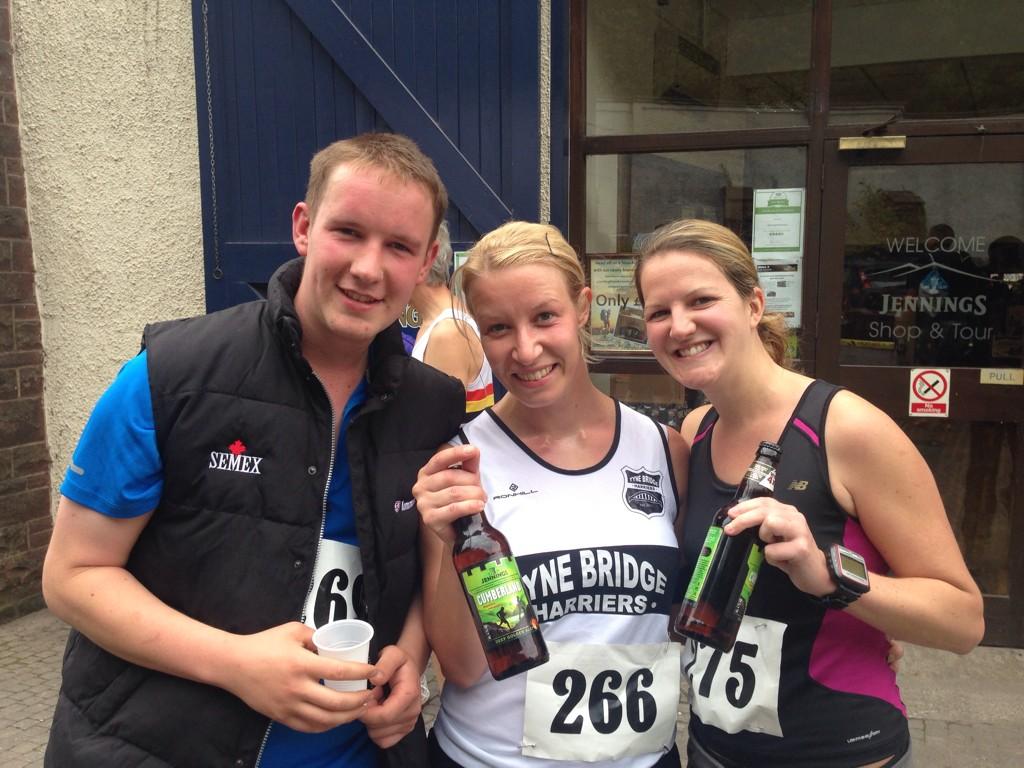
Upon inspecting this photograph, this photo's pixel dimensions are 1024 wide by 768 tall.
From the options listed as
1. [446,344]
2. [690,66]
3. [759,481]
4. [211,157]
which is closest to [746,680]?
[759,481]

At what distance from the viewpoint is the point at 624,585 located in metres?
1.69

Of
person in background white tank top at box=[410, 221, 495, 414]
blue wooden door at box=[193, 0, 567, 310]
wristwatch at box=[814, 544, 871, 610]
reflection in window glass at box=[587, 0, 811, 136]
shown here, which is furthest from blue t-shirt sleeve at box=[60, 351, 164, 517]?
reflection in window glass at box=[587, 0, 811, 136]

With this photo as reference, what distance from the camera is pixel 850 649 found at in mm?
1660

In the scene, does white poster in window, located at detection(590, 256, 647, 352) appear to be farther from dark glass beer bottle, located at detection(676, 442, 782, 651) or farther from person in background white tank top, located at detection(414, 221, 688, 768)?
dark glass beer bottle, located at detection(676, 442, 782, 651)

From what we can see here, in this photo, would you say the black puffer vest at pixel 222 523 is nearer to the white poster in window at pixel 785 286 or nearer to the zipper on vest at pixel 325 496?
the zipper on vest at pixel 325 496

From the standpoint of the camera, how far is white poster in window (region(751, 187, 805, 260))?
4.22 meters

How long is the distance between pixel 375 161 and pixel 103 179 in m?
3.98

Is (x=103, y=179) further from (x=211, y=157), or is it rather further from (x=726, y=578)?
(x=726, y=578)

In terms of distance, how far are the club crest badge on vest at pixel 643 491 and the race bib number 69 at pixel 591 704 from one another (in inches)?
11.7

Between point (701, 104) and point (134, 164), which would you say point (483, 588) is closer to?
point (701, 104)

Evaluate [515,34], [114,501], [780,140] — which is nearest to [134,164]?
[515,34]

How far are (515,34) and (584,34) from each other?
0.40 metres

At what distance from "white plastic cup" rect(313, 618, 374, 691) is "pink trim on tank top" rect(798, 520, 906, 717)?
36.0 inches

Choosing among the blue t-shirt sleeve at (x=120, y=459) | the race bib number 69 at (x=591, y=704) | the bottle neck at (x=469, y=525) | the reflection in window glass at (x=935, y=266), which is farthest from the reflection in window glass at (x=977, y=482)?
the blue t-shirt sleeve at (x=120, y=459)
